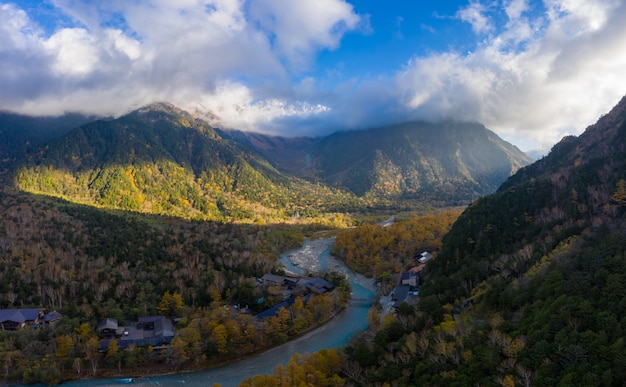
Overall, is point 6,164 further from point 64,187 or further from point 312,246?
point 312,246

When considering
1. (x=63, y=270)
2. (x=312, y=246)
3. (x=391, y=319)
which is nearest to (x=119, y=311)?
(x=63, y=270)

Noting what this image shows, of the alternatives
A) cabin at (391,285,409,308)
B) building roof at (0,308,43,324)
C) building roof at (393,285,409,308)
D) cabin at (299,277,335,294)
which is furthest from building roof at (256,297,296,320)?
building roof at (0,308,43,324)

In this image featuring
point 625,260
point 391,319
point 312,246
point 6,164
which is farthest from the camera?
point 6,164

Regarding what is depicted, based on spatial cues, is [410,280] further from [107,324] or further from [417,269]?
[107,324]

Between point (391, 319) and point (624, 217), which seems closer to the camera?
point (624, 217)

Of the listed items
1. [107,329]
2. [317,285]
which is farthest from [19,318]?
[317,285]

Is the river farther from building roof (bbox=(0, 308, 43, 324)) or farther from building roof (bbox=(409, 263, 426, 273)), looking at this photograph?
building roof (bbox=(0, 308, 43, 324))

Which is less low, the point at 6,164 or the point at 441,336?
the point at 6,164
